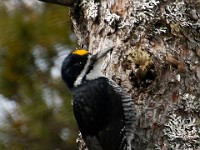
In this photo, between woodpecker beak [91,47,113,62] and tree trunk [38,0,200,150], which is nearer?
tree trunk [38,0,200,150]

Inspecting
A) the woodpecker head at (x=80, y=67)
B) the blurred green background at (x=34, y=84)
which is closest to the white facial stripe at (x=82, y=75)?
the woodpecker head at (x=80, y=67)

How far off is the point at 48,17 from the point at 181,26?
0.71 metres

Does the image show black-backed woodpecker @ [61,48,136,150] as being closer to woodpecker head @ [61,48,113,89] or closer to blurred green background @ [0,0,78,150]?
woodpecker head @ [61,48,113,89]

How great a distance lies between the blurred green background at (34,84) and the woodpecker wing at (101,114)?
11 centimetres

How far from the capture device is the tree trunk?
5.98ft

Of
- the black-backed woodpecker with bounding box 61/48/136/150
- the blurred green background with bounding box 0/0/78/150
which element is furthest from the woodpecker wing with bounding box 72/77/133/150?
the blurred green background with bounding box 0/0/78/150

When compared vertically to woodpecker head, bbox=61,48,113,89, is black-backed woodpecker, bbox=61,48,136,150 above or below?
below

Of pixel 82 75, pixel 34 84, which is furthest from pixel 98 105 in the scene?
pixel 34 84

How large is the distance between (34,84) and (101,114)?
0.38 metres

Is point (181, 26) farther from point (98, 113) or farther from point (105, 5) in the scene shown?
point (98, 113)

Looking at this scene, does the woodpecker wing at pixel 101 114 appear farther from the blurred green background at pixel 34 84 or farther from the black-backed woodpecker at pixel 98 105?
the blurred green background at pixel 34 84

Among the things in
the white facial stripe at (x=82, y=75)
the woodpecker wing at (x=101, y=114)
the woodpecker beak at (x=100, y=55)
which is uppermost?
the woodpecker beak at (x=100, y=55)

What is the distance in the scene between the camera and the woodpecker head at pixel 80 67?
76.3 inches

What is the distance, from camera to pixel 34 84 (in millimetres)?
2076
